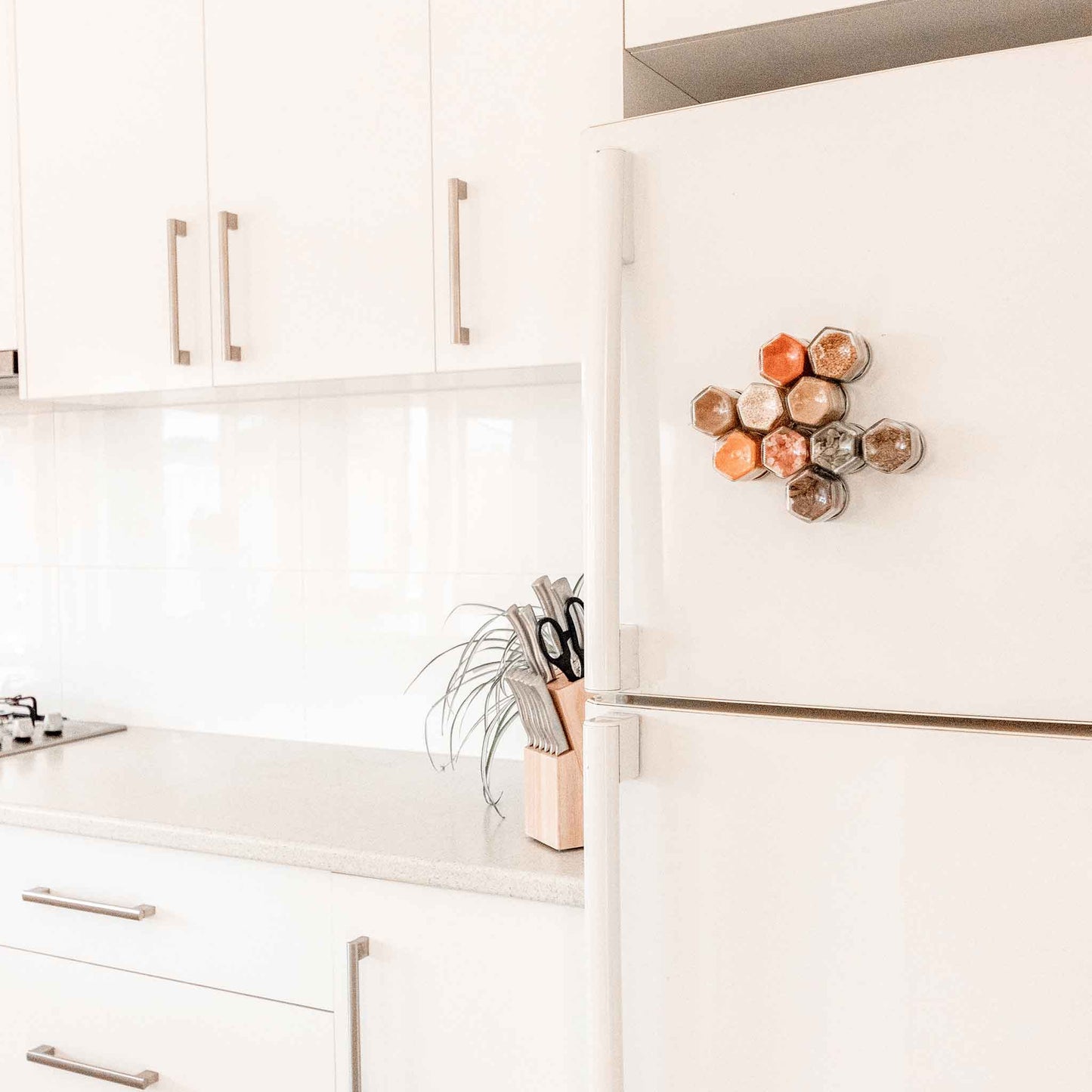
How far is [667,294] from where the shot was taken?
109cm

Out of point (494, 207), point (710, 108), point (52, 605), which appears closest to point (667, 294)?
point (710, 108)

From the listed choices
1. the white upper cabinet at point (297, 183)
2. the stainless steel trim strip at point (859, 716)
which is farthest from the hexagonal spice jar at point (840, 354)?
the white upper cabinet at point (297, 183)

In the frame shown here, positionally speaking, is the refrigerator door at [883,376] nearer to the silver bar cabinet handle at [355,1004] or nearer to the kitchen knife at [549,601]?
the kitchen knife at [549,601]

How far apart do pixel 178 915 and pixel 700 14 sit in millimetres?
1297

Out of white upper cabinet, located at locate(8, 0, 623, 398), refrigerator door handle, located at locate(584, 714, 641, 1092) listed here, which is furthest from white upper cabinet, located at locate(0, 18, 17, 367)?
refrigerator door handle, located at locate(584, 714, 641, 1092)

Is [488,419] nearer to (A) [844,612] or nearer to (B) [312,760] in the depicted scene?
(B) [312,760]

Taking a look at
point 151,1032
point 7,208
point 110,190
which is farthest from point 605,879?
point 7,208

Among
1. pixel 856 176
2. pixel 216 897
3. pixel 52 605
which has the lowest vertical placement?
pixel 216 897

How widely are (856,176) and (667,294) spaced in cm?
20

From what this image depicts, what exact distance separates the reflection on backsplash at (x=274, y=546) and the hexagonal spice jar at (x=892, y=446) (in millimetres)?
895

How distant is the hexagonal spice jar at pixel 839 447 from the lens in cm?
100

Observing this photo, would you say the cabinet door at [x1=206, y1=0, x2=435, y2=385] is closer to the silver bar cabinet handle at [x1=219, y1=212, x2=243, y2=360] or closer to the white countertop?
the silver bar cabinet handle at [x1=219, y1=212, x2=243, y2=360]

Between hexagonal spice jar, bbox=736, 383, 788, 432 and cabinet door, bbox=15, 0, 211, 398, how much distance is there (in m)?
1.05

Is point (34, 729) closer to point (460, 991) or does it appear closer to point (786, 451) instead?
point (460, 991)
